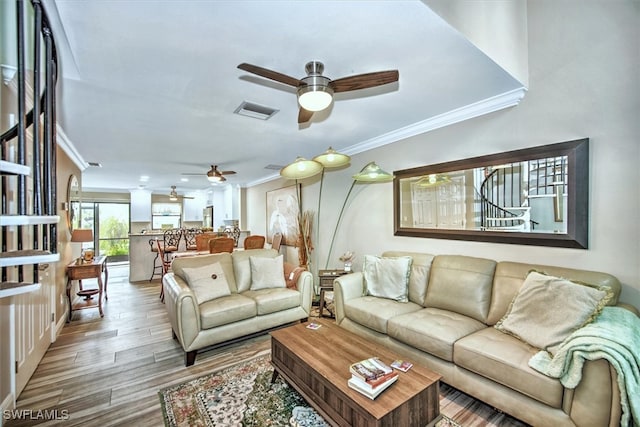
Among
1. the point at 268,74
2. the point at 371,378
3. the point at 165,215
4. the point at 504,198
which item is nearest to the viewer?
the point at 371,378

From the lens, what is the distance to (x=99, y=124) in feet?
10.9

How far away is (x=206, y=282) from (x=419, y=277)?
8.09 ft

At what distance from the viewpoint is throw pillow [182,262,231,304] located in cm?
315

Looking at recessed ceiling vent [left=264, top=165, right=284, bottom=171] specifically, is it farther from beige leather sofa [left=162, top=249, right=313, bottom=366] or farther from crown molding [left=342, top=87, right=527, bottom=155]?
beige leather sofa [left=162, top=249, right=313, bottom=366]

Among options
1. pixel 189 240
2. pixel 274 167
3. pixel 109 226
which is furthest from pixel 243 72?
pixel 109 226

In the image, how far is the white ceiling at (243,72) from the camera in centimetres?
157

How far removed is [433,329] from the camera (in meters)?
2.34

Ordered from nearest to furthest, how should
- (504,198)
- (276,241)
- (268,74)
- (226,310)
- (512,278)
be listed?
(268,74) < (512,278) < (504,198) < (226,310) < (276,241)

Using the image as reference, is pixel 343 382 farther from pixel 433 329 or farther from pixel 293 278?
pixel 293 278

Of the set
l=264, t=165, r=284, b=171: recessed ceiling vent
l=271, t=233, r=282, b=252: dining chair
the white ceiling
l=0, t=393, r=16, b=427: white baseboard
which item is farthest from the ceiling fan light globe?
l=271, t=233, r=282, b=252: dining chair

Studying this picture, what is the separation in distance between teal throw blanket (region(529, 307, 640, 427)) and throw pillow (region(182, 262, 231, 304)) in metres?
2.96

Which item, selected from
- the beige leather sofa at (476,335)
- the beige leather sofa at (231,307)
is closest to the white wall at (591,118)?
the beige leather sofa at (476,335)

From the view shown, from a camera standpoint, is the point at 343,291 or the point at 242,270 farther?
the point at 242,270

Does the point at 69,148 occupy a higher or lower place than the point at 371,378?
higher
